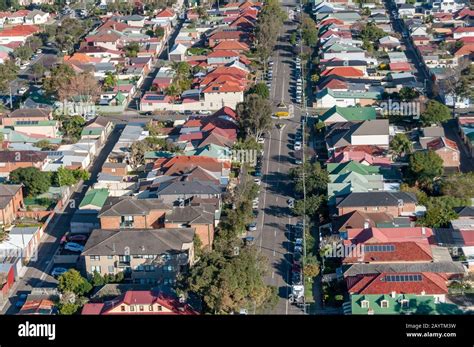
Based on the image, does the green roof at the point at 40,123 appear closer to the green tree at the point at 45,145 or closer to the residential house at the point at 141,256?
the green tree at the point at 45,145

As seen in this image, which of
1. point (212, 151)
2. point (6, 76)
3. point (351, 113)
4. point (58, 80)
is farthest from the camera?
point (6, 76)

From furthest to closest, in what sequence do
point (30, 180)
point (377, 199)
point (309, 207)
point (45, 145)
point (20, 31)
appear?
point (20, 31)
point (45, 145)
point (30, 180)
point (309, 207)
point (377, 199)

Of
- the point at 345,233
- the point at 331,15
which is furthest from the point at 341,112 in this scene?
the point at 331,15

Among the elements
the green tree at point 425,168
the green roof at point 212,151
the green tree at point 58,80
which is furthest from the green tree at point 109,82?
the green tree at point 425,168

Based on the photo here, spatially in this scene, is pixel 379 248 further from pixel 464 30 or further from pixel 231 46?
pixel 464 30

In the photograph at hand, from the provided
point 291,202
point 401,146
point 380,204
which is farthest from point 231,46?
point 380,204

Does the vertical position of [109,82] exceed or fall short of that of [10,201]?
it exceeds it

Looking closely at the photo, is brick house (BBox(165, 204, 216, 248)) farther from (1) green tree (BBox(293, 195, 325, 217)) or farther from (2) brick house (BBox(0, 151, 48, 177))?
(2) brick house (BBox(0, 151, 48, 177))

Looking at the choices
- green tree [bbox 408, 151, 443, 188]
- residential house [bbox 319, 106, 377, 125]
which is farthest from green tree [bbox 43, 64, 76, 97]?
green tree [bbox 408, 151, 443, 188]
